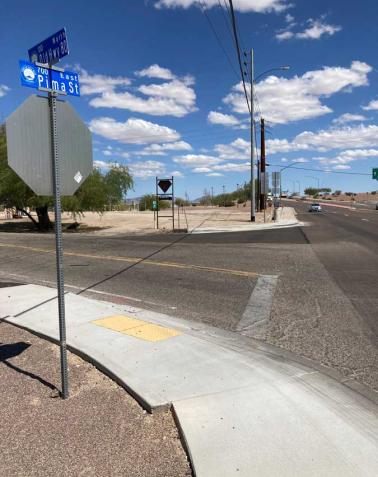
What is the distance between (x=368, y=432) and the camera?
341 centimetres

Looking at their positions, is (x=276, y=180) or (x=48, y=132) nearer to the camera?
(x=48, y=132)

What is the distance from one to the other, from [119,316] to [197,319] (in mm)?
1145

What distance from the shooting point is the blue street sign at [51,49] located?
3.78m

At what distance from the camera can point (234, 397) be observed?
3947 mm

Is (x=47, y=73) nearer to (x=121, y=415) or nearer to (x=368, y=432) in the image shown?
(x=121, y=415)

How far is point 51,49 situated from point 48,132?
2.27 ft

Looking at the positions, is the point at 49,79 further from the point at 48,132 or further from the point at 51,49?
the point at 48,132

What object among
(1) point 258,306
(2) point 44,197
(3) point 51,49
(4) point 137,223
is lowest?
(4) point 137,223

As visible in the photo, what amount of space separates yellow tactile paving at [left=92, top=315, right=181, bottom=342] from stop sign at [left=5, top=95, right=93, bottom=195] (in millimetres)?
2397

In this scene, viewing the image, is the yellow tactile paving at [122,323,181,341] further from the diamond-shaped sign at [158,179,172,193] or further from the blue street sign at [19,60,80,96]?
the diamond-shaped sign at [158,179,172,193]

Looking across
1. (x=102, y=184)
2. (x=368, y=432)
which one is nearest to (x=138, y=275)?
(x=368, y=432)

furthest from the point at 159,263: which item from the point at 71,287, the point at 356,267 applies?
the point at 356,267

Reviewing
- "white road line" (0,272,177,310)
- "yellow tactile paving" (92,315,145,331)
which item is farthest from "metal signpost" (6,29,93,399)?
"white road line" (0,272,177,310)

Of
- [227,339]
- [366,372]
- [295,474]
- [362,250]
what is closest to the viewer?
[295,474]
